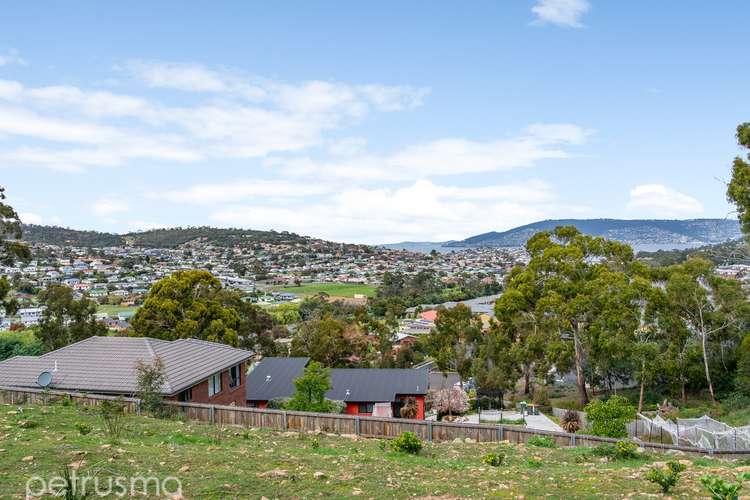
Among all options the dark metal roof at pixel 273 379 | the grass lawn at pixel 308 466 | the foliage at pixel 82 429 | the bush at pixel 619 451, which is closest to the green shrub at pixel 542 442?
the grass lawn at pixel 308 466

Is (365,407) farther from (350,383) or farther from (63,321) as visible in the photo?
(63,321)

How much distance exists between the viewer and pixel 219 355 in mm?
22078

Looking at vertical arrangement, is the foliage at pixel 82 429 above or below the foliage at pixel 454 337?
above

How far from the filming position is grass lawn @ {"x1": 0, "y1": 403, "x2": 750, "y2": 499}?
7.00 meters

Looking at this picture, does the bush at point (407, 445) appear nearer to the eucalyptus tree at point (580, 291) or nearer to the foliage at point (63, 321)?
the eucalyptus tree at point (580, 291)

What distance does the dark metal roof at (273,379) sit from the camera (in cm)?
2667

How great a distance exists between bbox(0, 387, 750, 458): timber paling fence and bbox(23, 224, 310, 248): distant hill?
15239 cm

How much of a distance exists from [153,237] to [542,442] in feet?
616

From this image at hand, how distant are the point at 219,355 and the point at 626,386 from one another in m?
25.4

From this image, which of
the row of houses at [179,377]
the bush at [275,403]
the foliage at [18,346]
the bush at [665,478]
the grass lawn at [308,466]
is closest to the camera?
the grass lawn at [308,466]

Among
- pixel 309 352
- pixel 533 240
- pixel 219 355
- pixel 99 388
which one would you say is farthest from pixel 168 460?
pixel 309 352

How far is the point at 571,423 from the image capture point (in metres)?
22.1

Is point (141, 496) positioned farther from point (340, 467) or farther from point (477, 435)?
point (477, 435)

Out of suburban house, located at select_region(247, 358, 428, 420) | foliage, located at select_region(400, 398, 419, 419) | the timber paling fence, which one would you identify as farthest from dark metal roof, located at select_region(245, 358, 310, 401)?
the timber paling fence
